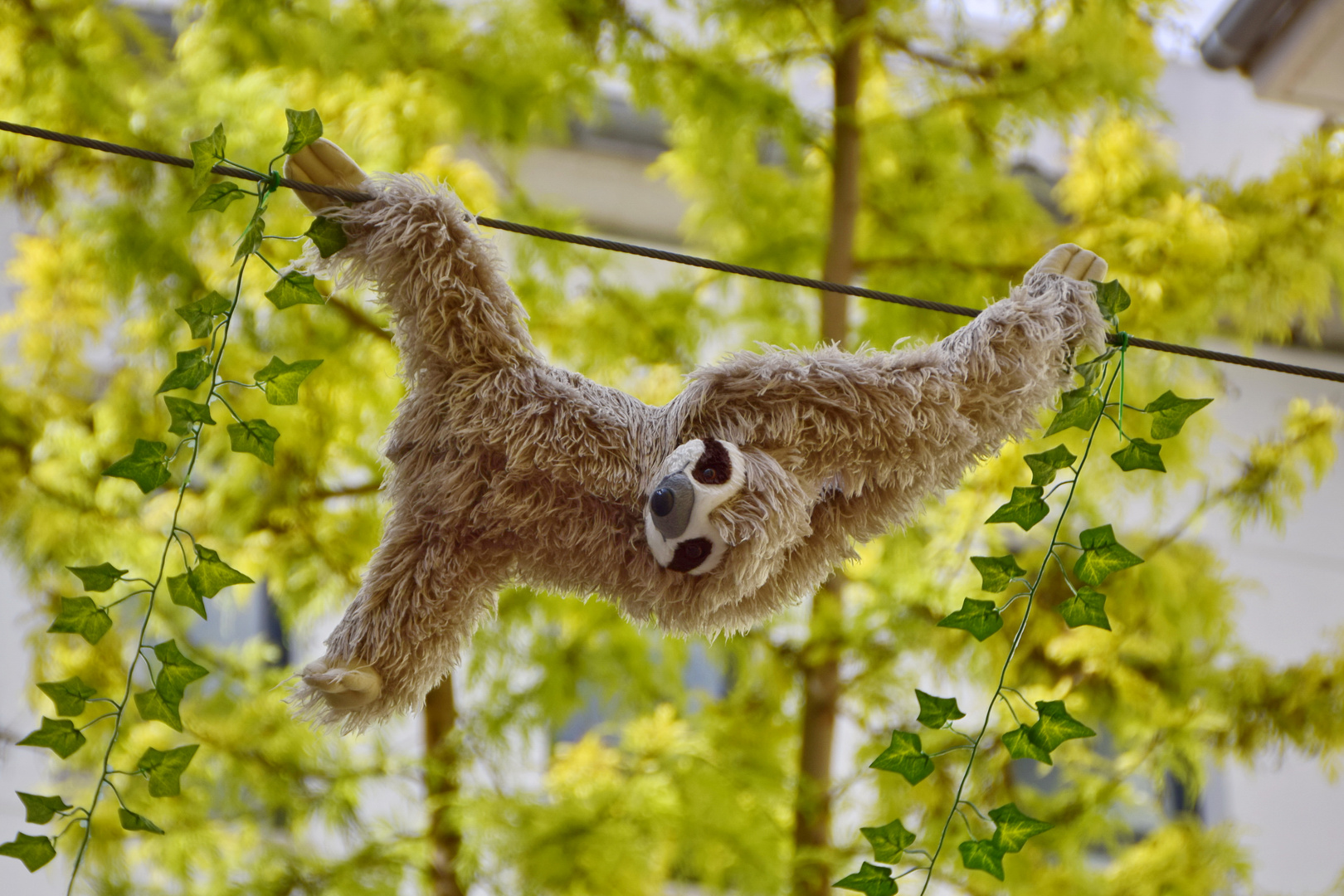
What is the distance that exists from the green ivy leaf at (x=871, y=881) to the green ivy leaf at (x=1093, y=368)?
0.30m

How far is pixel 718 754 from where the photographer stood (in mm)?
1398

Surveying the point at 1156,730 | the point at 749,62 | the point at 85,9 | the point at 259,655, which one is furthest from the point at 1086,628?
the point at 85,9

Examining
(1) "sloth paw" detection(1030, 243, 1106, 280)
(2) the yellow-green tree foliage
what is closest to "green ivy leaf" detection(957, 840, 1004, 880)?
(1) "sloth paw" detection(1030, 243, 1106, 280)

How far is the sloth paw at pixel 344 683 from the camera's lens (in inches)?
22.5

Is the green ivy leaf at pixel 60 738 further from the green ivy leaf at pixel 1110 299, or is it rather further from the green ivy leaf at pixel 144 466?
the green ivy leaf at pixel 1110 299

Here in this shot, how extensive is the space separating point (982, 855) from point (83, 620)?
21.2 inches

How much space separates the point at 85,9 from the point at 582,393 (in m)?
1.11

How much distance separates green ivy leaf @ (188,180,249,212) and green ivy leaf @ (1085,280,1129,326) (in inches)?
19.3

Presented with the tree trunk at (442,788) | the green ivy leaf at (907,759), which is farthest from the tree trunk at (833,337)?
the green ivy leaf at (907,759)

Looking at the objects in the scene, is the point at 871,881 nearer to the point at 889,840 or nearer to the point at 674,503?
the point at 889,840

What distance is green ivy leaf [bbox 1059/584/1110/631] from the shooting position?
63 centimetres

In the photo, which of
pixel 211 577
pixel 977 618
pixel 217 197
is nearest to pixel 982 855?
pixel 977 618

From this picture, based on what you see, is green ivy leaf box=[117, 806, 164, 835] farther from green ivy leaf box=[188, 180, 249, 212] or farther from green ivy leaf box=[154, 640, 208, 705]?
green ivy leaf box=[188, 180, 249, 212]

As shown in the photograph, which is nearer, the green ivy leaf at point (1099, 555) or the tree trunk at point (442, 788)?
the green ivy leaf at point (1099, 555)
